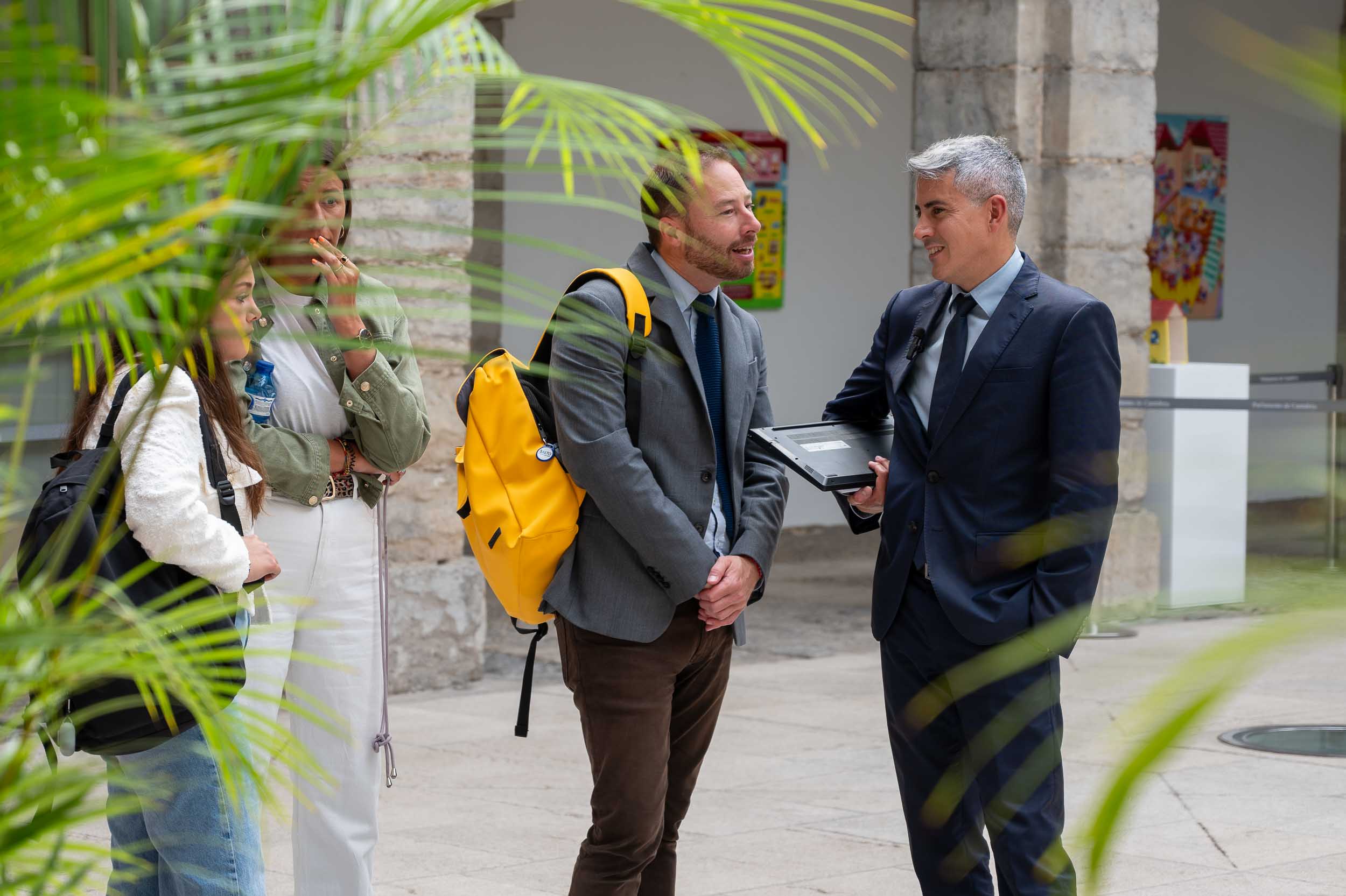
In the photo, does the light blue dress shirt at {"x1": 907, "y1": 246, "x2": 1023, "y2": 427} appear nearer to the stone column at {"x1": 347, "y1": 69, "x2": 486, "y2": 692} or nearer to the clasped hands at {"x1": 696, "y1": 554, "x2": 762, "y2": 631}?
the clasped hands at {"x1": 696, "y1": 554, "x2": 762, "y2": 631}

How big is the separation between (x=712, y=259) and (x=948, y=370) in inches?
20.9

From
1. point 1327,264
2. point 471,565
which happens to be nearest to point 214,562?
point 471,565

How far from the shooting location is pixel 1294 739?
636cm

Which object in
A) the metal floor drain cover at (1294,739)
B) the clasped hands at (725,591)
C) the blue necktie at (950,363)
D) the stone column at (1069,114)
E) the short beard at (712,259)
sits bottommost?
the metal floor drain cover at (1294,739)

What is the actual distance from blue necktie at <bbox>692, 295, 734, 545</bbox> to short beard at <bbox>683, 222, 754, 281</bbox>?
129 millimetres

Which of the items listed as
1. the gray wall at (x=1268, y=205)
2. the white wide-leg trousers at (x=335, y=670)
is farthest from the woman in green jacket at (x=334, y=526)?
the gray wall at (x=1268, y=205)

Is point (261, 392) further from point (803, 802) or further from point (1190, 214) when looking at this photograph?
point (1190, 214)

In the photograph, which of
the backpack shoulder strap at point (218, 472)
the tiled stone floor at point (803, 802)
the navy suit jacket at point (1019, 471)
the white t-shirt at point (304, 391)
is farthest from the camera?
the tiled stone floor at point (803, 802)

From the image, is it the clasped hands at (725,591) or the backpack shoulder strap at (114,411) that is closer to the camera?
the backpack shoulder strap at (114,411)

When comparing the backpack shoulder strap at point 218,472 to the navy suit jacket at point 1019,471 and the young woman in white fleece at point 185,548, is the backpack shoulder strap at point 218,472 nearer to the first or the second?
the young woman in white fleece at point 185,548

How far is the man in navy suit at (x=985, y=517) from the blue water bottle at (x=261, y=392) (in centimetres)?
132

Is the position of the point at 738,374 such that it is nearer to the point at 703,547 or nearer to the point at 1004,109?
the point at 703,547

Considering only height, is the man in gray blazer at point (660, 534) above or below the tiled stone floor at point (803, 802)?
above

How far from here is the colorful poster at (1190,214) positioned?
13.2m
